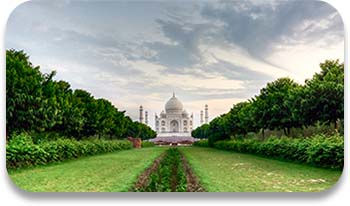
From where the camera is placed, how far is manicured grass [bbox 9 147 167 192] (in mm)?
6203

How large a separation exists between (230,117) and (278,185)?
182 cm

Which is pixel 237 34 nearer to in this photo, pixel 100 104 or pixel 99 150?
pixel 100 104

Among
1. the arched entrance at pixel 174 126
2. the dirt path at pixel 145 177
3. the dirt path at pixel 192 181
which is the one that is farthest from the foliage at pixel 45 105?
the dirt path at pixel 192 181

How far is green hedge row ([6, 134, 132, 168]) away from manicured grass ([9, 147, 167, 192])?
0.47 feet

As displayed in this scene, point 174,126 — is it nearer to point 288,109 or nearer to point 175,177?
point 175,177

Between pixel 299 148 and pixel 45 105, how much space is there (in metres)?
4.01

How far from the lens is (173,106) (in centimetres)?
698

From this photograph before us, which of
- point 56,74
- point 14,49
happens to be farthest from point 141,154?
point 14,49

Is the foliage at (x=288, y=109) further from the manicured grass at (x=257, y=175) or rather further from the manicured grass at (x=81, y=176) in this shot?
the manicured grass at (x=81, y=176)

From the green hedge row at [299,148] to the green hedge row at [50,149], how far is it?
1954 mm

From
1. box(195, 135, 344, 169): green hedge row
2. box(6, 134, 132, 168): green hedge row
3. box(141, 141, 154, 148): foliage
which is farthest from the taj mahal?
box(6, 134, 132, 168): green hedge row

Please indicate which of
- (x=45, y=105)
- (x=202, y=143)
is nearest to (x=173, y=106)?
(x=202, y=143)

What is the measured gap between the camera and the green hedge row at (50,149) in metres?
6.58

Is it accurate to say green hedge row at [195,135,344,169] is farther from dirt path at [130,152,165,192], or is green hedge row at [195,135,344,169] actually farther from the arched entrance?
dirt path at [130,152,165,192]
